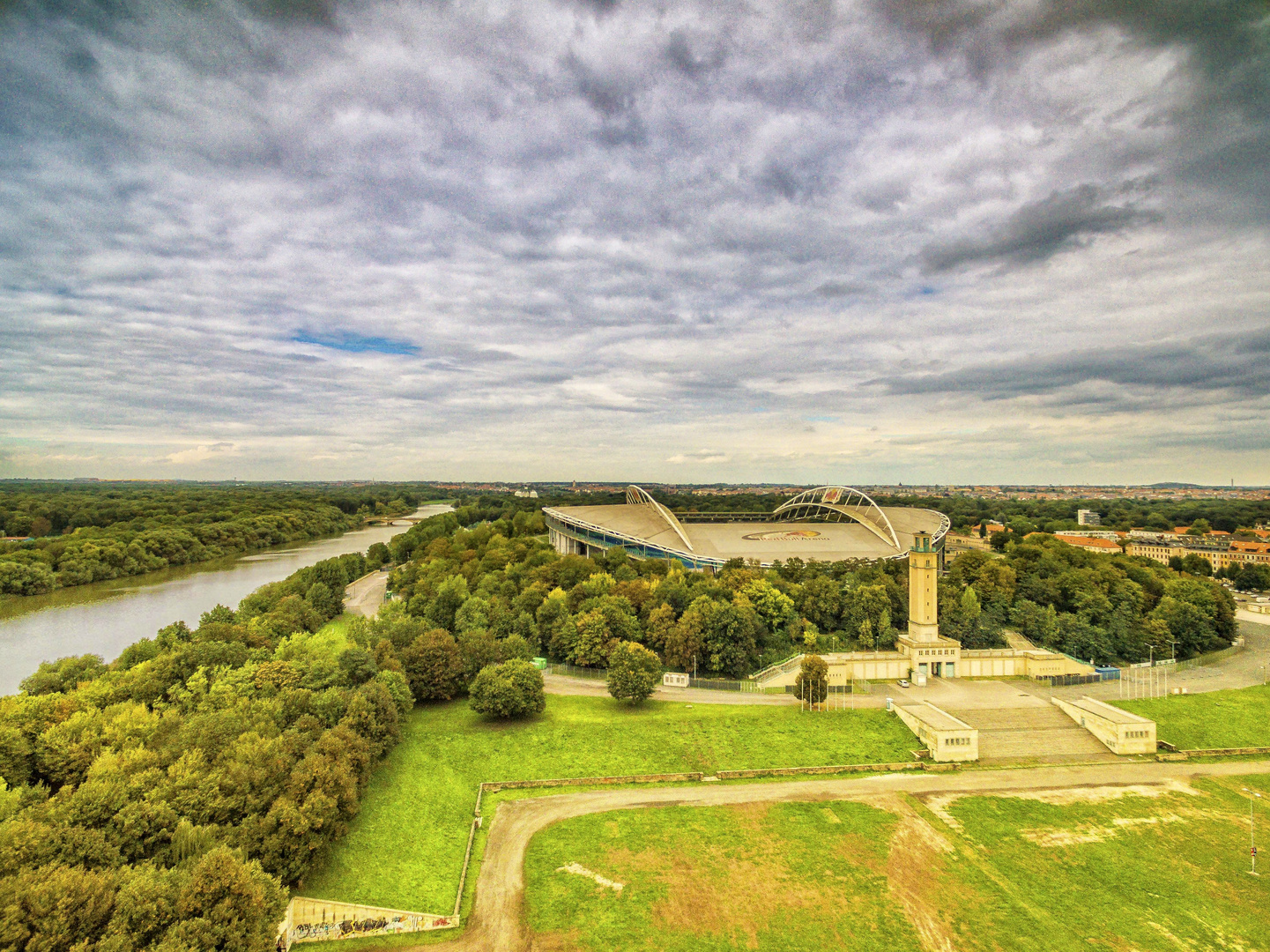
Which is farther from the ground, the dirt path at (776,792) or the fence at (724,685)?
the fence at (724,685)

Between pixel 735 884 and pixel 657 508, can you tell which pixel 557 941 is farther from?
pixel 657 508

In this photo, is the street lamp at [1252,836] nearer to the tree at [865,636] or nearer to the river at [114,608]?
the tree at [865,636]

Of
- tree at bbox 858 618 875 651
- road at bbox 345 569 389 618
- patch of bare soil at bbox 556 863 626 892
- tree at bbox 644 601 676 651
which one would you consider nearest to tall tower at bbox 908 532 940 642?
tree at bbox 858 618 875 651

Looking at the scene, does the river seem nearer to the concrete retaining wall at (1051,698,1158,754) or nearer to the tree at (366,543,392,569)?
the tree at (366,543,392,569)

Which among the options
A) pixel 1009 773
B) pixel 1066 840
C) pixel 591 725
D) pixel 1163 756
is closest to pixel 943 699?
pixel 1009 773

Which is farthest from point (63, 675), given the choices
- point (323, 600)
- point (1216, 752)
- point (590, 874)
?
point (1216, 752)

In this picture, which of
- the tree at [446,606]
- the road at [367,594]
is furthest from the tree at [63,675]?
the road at [367,594]

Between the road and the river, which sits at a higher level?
the road
